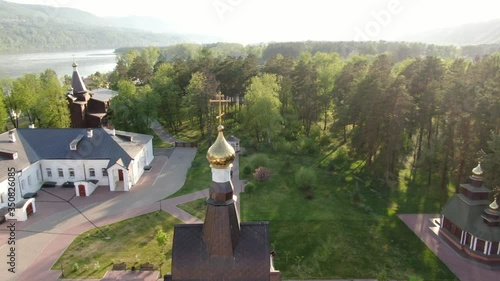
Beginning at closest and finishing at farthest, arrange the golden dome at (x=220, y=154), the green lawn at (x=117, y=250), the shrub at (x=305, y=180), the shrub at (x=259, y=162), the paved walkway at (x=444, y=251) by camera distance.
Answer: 1. the golden dome at (x=220, y=154)
2. the paved walkway at (x=444, y=251)
3. the green lawn at (x=117, y=250)
4. the shrub at (x=305, y=180)
5. the shrub at (x=259, y=162)

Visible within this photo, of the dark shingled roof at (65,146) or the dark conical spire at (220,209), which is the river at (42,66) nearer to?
the dark shingled roof at (65,146)

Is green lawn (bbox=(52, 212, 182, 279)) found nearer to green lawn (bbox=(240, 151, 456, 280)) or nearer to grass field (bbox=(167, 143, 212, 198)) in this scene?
grass field (bbox=(167, 143, 212, 198))

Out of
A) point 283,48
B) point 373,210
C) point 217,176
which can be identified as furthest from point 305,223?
point 283,48

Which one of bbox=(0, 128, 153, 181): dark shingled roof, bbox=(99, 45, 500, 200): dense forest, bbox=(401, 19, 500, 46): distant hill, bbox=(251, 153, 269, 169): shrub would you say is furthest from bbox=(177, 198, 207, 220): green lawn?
bbox=(401, 19, 500, 46): distant hill

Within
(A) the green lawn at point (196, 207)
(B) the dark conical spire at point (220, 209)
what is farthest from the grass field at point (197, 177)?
(B) the dark conical spire at point (220, 209)

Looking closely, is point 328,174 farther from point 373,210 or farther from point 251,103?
point 251,103

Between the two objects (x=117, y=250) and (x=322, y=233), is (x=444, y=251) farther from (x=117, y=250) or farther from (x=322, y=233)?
(x=117, y=250)

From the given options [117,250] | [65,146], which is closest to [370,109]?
[117,250]
